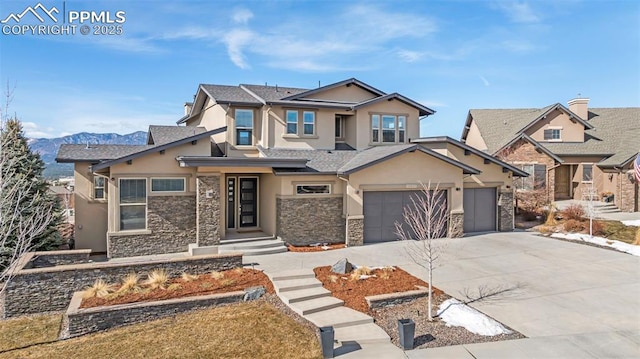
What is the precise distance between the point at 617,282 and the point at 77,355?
14082 mm

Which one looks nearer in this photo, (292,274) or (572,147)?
(292,274)

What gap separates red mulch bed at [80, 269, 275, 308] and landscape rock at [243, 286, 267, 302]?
0.80ft

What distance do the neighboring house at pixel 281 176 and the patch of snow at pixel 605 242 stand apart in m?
2.60

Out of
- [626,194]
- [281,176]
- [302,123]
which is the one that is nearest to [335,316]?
[281,176]

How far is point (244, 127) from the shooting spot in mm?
18266

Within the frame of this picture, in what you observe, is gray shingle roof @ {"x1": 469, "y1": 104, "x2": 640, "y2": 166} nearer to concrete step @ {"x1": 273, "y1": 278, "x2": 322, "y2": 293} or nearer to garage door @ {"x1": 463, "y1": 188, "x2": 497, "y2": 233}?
garage door @ {"x1": 463, "y1": 188, "x2": 497, "y2": 233}

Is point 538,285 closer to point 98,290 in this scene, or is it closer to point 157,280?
point 157,280

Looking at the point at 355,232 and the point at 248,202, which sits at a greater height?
the point at 248,202

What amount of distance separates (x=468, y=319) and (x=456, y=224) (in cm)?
957

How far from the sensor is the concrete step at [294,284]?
395 inches

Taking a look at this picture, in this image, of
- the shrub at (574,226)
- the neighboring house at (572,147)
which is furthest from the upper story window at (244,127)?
the neighboring house at (572,147)

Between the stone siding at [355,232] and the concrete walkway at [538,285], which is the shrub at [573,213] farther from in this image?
the stone siding at [355,232]

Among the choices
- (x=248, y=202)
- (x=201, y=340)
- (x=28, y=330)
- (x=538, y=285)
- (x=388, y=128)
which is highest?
(x=388, y=128)

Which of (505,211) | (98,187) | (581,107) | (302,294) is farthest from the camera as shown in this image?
(581,107)
